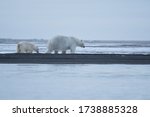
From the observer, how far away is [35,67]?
1130 centimetres

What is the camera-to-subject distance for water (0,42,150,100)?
720 centimetres

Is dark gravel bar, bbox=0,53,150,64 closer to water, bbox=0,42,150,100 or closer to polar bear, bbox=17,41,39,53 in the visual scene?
water, bbox=0,42,150,100

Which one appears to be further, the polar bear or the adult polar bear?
the polar bear

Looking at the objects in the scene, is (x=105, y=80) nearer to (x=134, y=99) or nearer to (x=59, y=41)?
(x=134, y=99)

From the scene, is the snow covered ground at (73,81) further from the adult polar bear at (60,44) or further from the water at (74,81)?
the adult polar bear at (60,44)

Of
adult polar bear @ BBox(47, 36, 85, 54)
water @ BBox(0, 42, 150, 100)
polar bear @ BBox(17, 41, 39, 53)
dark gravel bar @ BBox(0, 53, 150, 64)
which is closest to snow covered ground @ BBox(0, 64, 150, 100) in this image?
water @ BBox(0, 42, 150, 100)

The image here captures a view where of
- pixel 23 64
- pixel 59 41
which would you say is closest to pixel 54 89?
pixel 23 64

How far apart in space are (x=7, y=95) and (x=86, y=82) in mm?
2113

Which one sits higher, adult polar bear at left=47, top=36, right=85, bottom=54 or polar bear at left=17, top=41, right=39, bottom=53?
adult polar bear at left=47, top=36, right=85, bottom=54

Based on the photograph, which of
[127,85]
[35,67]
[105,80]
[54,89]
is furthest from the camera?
[35,67]

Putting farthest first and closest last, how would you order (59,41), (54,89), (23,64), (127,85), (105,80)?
(59,41) → (23,64) → (105,80) → (127,85) → (54,89)

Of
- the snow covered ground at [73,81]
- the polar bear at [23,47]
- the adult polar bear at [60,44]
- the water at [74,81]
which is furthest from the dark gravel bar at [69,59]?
the polar bear at [23,47]

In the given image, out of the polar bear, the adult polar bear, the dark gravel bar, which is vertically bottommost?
the polar bear

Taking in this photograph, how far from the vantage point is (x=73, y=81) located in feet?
28.8
